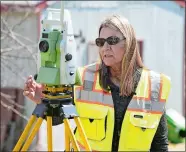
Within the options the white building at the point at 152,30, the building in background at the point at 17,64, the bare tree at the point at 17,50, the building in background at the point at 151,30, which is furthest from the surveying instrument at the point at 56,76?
the white building at the point at 152,30

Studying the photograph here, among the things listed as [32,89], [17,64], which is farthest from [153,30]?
[32,89]

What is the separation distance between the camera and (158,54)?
8891mm

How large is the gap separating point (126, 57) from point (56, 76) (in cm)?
49

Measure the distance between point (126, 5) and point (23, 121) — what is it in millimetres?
2662

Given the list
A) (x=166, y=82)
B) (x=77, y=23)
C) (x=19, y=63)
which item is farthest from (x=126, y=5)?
(x=166, y=82)

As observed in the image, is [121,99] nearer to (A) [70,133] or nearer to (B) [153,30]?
(A) [70,133]

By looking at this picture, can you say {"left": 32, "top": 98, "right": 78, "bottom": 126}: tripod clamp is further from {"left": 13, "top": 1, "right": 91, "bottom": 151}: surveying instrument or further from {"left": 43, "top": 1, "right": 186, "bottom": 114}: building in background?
{"left": 43, "top": 1, "right": 186, "bottom": 114}: building in background

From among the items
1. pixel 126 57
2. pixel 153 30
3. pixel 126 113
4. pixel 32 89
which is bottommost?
pixel 126 113

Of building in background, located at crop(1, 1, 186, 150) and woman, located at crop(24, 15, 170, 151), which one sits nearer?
woman, located at crop(24, 15, 170, 151)

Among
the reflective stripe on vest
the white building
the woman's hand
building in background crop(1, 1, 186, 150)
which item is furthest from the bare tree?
the woman's hand

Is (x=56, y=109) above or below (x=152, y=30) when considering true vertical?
below

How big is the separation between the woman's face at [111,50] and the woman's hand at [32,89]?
0.37 meters

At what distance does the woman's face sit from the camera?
2713 mm

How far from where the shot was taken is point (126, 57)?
9.04ft
